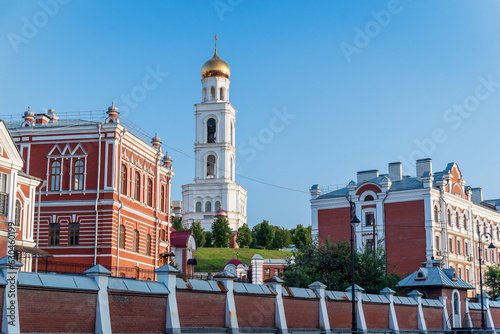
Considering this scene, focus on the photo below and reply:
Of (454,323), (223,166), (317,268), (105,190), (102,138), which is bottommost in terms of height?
(454,323)

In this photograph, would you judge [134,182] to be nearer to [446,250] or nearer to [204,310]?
[204,310]

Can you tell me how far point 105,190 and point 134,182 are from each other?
4094 mm

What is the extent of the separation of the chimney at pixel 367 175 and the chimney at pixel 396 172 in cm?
251

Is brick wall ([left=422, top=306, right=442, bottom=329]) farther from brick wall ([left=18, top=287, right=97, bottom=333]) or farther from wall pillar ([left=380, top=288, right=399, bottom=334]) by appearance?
brick wall ([left=18, top=287, right=97, bottom=333])

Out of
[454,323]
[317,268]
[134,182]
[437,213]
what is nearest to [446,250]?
[437,213]

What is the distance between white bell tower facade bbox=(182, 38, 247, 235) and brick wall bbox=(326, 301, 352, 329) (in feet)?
286

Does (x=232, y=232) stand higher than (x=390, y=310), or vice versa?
(x=232, y=232)

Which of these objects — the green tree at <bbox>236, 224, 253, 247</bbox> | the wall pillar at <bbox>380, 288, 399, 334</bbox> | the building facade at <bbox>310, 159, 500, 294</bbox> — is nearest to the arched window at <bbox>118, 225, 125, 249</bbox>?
the wall pillar at <bbox>380, 288, 399, 334</bbox>

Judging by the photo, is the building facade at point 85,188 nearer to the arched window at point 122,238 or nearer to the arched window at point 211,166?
the arched window at point 122,238

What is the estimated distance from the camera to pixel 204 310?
76.4ft

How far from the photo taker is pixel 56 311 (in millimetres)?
18391

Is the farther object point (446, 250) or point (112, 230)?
point (446, 250)

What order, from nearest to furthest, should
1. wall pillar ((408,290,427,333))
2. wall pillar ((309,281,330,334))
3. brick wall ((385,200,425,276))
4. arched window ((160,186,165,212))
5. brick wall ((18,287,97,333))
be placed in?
brick wall ((18,287,97,333))
wall pillar ((309,281,330,334))
wall pillar ((408,290,427,333))
arched window ((160,186,165,212))
brick wall ((385,200,425,276))

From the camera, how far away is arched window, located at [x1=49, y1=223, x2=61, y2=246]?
147 feet
